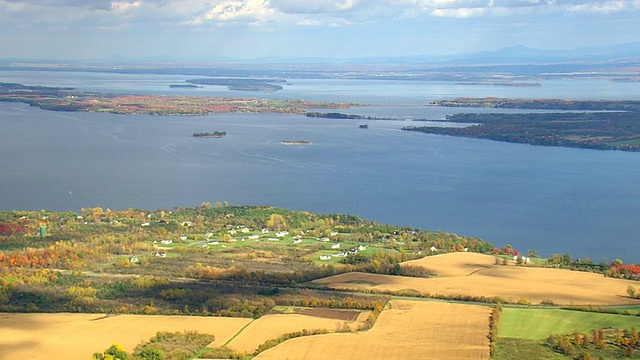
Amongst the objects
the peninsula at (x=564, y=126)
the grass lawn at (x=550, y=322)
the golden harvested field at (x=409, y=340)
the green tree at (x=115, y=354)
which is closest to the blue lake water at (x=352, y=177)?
the peninsula at (x=564, y=126)

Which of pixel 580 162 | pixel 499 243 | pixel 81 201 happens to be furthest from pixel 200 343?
Answer: pixel 580 162

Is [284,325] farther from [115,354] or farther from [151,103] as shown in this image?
[151,103]

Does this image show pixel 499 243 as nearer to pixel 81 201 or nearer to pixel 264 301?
pixel 264 301

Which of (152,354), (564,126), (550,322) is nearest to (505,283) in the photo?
(550,322)

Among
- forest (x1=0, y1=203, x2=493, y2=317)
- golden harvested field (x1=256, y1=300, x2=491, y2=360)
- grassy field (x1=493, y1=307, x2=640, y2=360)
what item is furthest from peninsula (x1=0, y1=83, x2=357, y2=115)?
grassy field (x1=493, y1=307, x2=640, y2=360)

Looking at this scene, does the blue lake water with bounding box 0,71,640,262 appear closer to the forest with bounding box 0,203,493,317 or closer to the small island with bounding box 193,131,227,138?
the small island with bounding box 193,131,227,138

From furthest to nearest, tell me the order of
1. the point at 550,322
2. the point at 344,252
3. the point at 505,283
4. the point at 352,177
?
the point at 352,177 < the point at 344,252 < the point at 505,283 < the point at 550,322

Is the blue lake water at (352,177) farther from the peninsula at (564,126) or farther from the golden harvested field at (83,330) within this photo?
the golden harvested field at (83,330)
